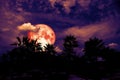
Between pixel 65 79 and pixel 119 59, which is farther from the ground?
pixel 119 59

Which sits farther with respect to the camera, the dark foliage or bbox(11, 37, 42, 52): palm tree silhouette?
bbox(11, 37, 42, 52): palm tree silhouette

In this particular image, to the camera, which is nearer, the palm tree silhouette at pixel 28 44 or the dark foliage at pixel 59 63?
the dark foliage at pixel 59 63

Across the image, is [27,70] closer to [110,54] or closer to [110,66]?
[110,66]

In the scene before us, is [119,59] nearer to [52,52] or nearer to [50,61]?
[50,61]

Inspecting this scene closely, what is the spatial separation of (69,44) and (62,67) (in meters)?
24.0

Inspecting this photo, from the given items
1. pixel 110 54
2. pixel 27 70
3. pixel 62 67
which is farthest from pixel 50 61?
pixel 110 54

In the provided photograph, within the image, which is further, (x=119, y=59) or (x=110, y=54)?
(x=110, y=54)

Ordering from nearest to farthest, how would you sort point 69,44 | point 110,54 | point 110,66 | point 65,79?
point 65,79, point 110,66, point 110,54, point 69,44

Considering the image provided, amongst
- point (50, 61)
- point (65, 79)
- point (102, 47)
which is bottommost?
point (65, 79)

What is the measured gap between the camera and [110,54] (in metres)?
79.1

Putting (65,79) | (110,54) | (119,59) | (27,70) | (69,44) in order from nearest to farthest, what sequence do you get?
(65,79), (27,70), (119,59), (110,54), (69,44)

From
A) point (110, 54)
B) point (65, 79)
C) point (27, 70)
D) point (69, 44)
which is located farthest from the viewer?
point (69, 44)

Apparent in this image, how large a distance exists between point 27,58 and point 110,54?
2542cm

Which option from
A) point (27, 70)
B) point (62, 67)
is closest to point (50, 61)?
point (62, 67)
